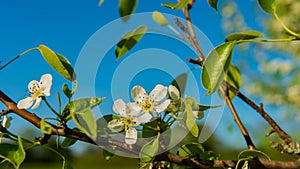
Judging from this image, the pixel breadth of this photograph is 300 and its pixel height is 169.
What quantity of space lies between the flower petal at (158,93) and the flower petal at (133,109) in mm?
18

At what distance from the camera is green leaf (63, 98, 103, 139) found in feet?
1.04

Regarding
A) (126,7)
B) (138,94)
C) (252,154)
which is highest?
(126,7)

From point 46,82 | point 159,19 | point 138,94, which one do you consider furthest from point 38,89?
point 159,19

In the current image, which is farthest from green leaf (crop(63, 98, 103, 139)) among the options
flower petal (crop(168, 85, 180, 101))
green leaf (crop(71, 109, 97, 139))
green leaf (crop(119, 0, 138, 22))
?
green leaf (crop(119, 0, 138, 22))

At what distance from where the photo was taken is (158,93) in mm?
460

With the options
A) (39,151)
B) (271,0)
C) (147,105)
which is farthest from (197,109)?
(39,151)

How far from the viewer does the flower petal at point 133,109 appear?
0.44m

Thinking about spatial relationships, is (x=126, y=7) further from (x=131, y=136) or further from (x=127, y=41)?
(x=131, y=136)

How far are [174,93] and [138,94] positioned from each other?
0.05 m

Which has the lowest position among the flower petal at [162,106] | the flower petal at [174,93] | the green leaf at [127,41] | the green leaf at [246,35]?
the flower petal at [162,106]

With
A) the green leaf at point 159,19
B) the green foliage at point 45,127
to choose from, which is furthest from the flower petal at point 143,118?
the green leaf at point 159,19

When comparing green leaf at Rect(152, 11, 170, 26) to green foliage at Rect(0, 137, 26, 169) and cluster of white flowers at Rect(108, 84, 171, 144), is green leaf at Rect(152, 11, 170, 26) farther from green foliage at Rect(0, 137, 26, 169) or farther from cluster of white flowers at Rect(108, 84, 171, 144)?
green foliage at Rect(0, 137, 26, 169)

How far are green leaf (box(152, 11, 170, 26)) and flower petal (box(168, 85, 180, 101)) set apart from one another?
19 centimetres

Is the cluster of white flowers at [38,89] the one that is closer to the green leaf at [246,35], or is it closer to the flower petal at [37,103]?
the flower petal at [37,103]
